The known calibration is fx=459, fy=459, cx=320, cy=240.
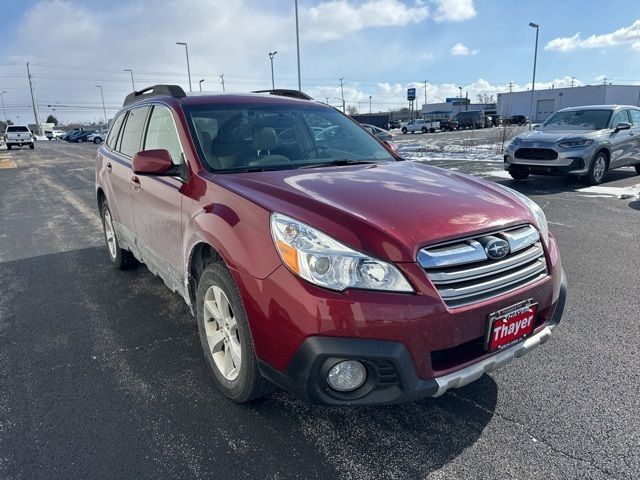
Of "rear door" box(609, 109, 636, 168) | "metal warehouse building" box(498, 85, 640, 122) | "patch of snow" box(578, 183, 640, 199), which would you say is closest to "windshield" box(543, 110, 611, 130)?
"rear door" box(609, 109, 636, 168)

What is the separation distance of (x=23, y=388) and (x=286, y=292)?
200cm

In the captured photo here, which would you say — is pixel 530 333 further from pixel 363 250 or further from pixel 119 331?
pixel 119 331

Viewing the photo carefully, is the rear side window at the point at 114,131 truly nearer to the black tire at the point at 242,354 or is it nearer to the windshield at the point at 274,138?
the windshield at the point at 274,138

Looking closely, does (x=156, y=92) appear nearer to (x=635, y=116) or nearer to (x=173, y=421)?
(x=173, y=421)

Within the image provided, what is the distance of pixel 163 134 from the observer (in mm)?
3492

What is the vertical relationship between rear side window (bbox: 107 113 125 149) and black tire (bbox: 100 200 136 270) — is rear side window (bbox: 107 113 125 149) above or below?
above

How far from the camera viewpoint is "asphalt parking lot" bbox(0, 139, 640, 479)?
216 cm

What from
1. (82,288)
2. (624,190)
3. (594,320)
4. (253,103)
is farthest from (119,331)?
(624,190)

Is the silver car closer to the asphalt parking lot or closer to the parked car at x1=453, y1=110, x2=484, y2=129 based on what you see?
the asphalt parking lot

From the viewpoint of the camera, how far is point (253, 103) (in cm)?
362

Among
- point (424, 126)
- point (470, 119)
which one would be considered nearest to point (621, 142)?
point (424, 126)

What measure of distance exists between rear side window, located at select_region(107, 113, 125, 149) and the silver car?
8.29 m

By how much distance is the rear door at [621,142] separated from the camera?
10.1m

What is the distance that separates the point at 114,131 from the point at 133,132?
3.16ft
